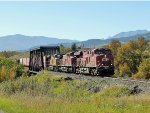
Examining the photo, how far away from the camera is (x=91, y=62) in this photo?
173 feet

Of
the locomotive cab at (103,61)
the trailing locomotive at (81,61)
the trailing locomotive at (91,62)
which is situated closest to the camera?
the locomotive cab at (103,61)

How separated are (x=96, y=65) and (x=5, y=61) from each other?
3732 centimetres

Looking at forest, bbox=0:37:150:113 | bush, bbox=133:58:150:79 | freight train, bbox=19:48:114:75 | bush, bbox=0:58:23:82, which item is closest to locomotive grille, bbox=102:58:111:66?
freight train, bbox=19:48:114:75

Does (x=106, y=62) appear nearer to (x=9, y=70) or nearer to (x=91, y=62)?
(x=91, y=62)

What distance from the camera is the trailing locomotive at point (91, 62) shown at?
50.7 meters

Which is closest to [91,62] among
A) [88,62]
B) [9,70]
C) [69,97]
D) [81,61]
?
[88,62]

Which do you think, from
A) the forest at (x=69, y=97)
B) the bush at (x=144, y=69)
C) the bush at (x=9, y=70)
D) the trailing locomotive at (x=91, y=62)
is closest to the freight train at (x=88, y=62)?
the trailing locomotive at (x=91, y=62)

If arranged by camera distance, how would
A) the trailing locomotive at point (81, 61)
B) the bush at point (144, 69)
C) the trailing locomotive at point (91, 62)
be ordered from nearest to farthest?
the trailing locomotive at point (91, 62) < the trailing locomotive at point (81, 61) < the bush at point (144, 69)

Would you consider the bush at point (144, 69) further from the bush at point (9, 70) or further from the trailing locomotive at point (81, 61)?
the bush at point (9, 70)

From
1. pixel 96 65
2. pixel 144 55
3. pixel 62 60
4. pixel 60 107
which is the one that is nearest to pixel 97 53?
pixel 96 65

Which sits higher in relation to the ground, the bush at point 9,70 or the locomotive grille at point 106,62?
the locomotive grille at point 106,62

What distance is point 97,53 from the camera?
52125 mm

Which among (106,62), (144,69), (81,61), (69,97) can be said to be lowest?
(144,69)

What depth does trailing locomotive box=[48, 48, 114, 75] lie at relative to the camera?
5074 cm
